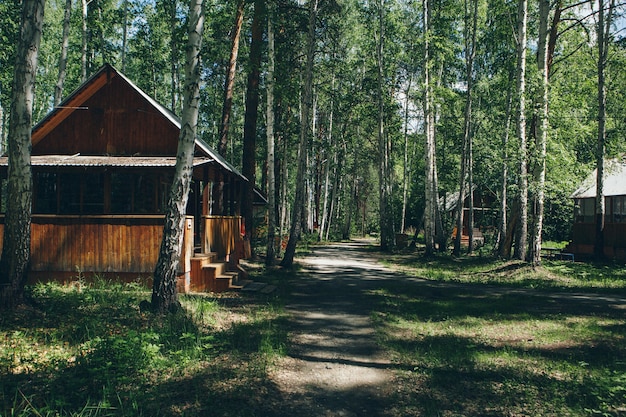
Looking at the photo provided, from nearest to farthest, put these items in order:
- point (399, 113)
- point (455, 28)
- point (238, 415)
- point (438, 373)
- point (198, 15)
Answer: point (238, 415)
point (438, 373)
point (198, 15)
point (455, 28)
point (399, 113)

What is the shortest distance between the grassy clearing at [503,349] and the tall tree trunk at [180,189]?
3977 mm

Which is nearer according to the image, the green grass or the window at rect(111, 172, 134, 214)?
the green grass

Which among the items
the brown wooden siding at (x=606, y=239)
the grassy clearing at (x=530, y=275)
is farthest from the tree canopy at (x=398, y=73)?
the grassy clearing at (x=530, y=275)

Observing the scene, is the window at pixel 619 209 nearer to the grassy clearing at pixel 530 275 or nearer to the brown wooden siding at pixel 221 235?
the grassy clearing at pixel 530 275

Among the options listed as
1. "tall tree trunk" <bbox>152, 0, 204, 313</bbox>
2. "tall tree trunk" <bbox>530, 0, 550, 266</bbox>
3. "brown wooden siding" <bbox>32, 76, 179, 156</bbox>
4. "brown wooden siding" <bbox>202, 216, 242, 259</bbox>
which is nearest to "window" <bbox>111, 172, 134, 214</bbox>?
"brown wooden siding" <bbox>32, 76, 179, 156</bbox>

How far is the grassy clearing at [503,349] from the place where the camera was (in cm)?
530

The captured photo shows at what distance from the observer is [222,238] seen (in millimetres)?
15086

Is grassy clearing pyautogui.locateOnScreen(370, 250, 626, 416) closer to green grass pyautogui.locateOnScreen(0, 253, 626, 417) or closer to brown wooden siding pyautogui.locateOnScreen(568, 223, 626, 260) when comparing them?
green grass pyautogui.locateOnScreen(0, 253, 626, 417)

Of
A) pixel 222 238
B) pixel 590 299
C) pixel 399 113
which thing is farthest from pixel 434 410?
pixel 399 113

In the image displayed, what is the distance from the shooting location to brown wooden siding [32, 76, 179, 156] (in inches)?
566

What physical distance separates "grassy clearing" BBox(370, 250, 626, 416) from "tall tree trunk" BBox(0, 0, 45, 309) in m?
5.96

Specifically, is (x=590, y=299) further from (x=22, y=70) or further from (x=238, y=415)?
(x=22, y=70)

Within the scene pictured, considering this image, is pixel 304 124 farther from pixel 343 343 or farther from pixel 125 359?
pixel 125 359

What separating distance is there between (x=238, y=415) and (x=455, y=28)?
3132 cm
